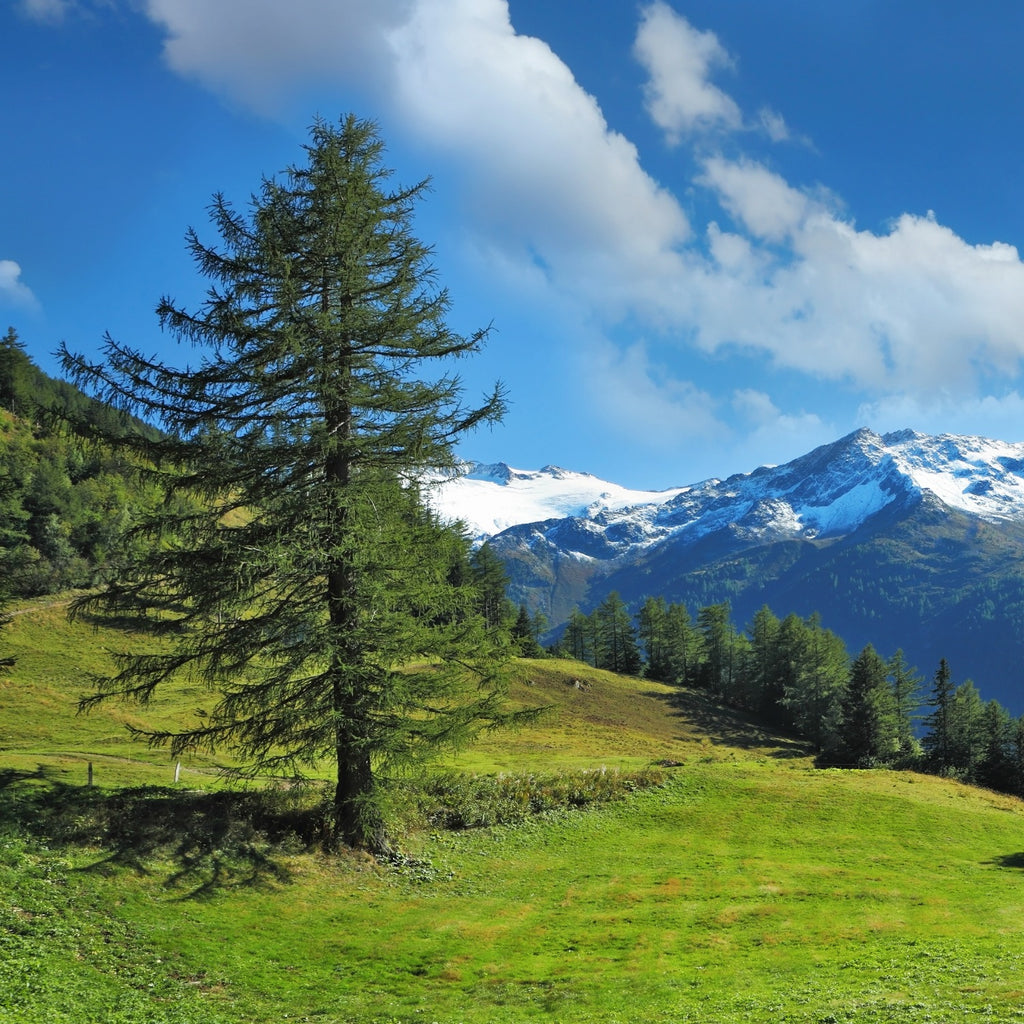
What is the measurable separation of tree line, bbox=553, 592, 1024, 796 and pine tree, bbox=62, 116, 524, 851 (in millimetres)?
68063

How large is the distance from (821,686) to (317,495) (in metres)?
94.7

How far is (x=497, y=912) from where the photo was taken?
20.6 m

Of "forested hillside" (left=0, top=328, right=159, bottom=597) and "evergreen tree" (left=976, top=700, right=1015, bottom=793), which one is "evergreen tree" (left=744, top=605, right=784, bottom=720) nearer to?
"evergreen tree" (left=976, top=700, right=1015, bottom=793)

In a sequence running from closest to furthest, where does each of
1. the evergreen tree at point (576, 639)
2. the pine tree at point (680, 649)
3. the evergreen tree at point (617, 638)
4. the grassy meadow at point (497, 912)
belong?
the grassy meadow at point (497, 912)
the pine tree at point (680, 649)
the evergreen tree at point (617, 638)
the evergreen tree at point (576, 639)

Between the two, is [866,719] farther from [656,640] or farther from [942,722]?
[656,640]

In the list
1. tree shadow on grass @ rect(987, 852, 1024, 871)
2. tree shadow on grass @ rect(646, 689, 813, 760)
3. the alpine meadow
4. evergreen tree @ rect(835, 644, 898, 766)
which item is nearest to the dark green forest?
evergreen tree @ rect(835, 644, 898, 766)

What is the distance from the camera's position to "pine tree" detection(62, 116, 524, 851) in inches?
779

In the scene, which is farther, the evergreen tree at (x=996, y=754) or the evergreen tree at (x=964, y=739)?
the evergreen tree at (x=964, y=739)

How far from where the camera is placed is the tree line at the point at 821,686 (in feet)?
260

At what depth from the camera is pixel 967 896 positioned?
79.8ft

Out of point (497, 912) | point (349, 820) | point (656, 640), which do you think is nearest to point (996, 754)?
point (656, 640)

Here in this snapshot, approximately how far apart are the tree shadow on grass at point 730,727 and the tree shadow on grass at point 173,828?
7089 cm

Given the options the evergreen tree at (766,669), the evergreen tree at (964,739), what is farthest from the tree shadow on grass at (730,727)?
the evergreen tree at (964,739)

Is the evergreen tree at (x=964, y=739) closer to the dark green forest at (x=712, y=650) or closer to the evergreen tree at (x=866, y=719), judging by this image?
the dark green forest at (x=712, y=650)
